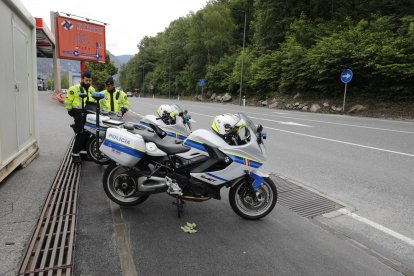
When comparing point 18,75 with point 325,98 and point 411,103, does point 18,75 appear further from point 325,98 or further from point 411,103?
point 325,98

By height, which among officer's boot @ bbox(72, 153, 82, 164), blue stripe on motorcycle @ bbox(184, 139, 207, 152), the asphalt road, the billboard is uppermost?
the billboard

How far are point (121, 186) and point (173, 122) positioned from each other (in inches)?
100

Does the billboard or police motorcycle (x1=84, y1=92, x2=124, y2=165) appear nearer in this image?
police motorcycle (x1=84, y1=92, x2=124, y2=165)

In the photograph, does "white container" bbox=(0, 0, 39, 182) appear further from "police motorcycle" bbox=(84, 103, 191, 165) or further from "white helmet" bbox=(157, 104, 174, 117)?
"white helmet" bbox=(157, 104, 174, 117)

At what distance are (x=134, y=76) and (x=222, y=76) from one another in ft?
201

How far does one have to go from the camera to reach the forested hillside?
2022cm

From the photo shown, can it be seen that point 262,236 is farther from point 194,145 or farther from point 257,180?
point 194,145

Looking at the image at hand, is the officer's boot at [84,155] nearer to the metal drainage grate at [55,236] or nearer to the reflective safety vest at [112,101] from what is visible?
the reflective safety vest at [112,101]

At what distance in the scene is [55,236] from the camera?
3430 mm

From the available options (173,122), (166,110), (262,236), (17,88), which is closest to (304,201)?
(262,236)

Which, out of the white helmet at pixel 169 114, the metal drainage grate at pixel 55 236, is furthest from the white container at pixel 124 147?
the white helmet at pixel 169 114

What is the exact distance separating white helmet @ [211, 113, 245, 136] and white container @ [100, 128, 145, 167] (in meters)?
1.01

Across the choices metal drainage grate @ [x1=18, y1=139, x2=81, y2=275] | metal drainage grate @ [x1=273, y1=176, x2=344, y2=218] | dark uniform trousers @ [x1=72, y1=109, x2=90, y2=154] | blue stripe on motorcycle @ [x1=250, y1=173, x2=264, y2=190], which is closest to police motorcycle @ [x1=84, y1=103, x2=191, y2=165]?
dark uniform trousers @ [x1=72, y1=109, x2=90, y2=154]

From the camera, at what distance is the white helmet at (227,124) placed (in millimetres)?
4098
